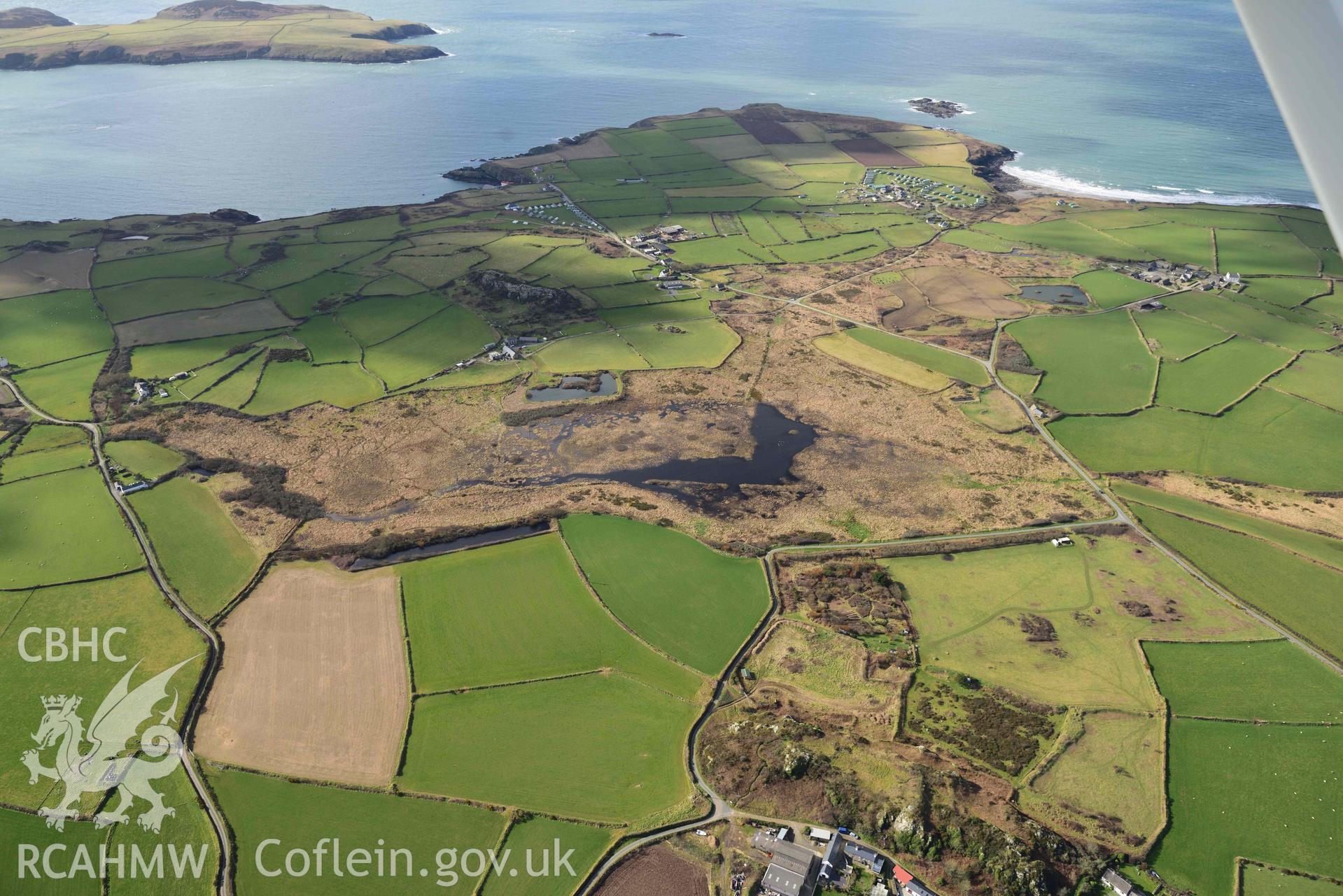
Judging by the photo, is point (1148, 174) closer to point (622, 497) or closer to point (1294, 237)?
point (1294, 237)

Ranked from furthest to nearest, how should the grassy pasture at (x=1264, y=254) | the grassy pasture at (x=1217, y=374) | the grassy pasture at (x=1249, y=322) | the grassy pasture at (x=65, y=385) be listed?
the grassy pasture at (x=1264, y=254)
the grassy pasture at (x=1249, y=322)
the grassy pasture at (x=1217, y=374)
the grassy pasture at (x=65, y=385)

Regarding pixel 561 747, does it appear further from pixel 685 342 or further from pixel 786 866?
pixel 685 342

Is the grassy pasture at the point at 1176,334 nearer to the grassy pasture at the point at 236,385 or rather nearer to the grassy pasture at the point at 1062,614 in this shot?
the grassy pasture at the point at 1062,614

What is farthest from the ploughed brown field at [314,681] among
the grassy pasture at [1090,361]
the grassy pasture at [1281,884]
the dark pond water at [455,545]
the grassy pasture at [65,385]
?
the grassy pasture at [1090,361]

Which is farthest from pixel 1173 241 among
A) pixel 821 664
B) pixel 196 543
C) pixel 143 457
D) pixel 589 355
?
pixel 143 457

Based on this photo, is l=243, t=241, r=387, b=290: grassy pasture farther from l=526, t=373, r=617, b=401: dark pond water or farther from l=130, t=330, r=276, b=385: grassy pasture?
l=526, t=373, r=617, b=401: dark pond water

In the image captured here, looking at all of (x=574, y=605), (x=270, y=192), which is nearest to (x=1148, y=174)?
(x=574, y=605)

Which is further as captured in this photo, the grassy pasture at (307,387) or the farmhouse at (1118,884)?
the grassy pasture at (307,387)
